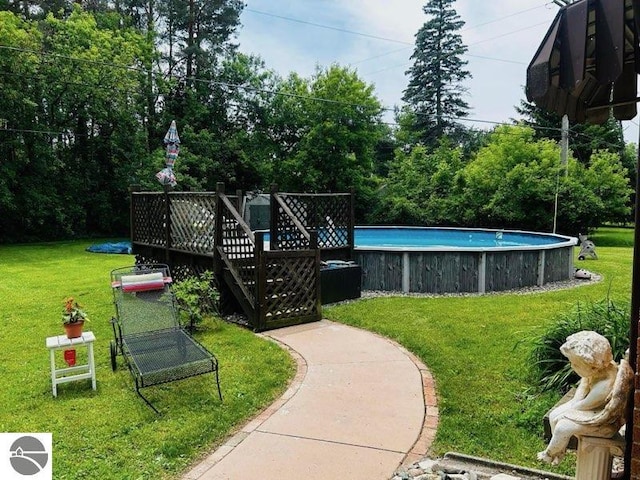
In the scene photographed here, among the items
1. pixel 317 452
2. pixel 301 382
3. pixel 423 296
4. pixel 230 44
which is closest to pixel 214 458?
pixel 317 452

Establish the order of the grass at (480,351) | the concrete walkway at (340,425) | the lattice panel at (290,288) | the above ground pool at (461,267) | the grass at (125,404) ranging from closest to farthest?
the concrete walkway at (340,425), the grass at (125,404), the grass at (480,351), the lattice panel at (290,288), the above ground pool at (461,267)

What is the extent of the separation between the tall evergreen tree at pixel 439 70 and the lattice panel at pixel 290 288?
25363 mm

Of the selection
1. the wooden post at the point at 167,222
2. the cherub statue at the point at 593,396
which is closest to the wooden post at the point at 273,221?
the wooden post at the point at 167,222

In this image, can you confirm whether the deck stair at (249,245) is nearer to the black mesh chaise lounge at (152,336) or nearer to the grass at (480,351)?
the grass at (480,351)

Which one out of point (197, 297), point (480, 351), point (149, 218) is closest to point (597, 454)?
point (480, 351)

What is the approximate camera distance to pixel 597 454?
78.7 inches

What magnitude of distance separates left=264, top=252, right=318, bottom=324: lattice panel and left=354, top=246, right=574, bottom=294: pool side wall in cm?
221

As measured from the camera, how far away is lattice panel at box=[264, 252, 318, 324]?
19.5ft

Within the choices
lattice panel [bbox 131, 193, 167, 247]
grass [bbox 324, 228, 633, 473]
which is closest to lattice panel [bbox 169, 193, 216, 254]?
lattice panel [bbox 131, 193, 167, 247]

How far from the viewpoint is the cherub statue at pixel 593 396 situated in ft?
6.30

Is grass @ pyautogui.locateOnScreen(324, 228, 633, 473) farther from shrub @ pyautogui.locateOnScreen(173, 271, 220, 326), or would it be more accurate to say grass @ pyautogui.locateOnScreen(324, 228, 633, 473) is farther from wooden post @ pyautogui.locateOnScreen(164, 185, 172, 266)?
wooden post @ pyautogui.locateOnScreen(164, 185, 172, 266)

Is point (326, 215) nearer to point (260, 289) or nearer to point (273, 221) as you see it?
point (273, 221)

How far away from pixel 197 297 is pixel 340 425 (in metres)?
2.91

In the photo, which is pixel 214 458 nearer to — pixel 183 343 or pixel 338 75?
pixel 183 343
